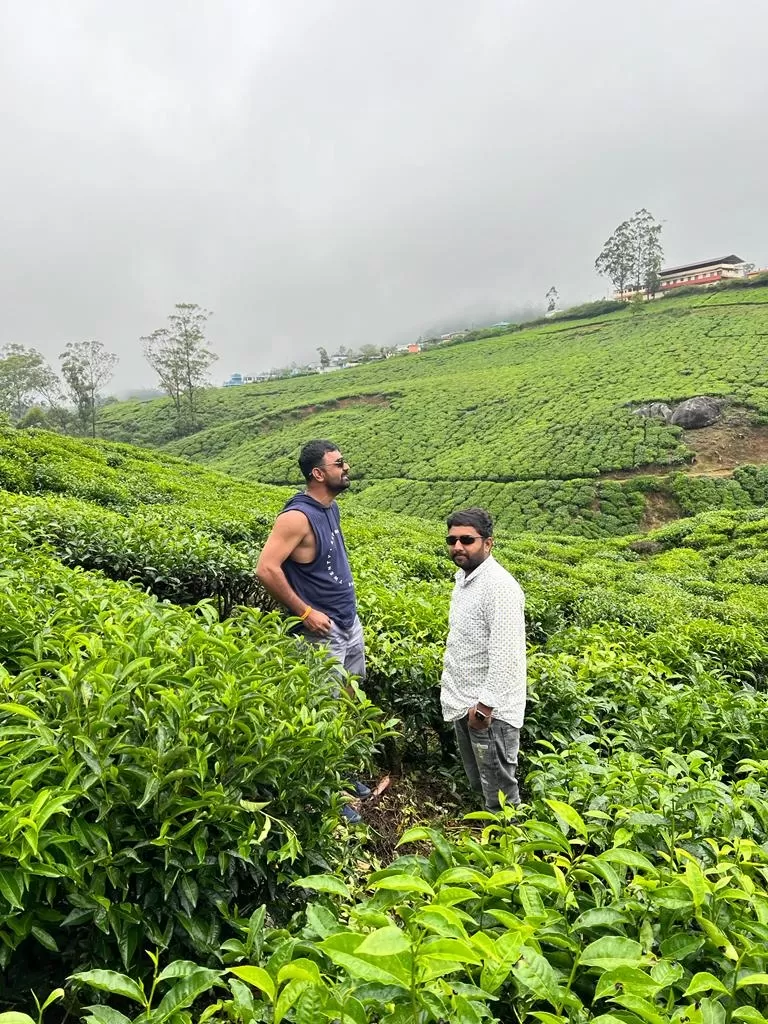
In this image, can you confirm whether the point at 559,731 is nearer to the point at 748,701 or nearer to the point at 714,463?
the point at 748,701

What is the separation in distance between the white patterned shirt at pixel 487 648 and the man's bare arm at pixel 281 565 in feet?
2.27

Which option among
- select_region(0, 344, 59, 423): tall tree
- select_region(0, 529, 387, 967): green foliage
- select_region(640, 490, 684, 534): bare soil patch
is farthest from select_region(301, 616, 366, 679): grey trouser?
select_region(0, 344, 59, 423): tall tree

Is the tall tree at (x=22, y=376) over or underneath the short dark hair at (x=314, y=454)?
over

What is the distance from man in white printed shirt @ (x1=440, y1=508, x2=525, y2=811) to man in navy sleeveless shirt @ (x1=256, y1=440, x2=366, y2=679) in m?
0.59

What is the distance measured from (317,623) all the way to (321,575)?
1.02 feet

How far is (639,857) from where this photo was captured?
1.40 metres

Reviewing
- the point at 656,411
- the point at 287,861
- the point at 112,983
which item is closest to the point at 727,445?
the point at 656,411

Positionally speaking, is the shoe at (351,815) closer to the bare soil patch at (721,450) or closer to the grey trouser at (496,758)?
the grey trouser at (496,758)

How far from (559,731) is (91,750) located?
2.67 meters

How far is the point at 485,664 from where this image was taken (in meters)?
2.99

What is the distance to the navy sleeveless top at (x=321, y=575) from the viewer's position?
3.22 meters

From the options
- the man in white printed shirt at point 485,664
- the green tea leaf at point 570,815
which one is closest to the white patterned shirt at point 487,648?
the man in white printed shirt at point 485,664

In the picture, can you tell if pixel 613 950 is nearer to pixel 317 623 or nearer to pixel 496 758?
pixel 496 758

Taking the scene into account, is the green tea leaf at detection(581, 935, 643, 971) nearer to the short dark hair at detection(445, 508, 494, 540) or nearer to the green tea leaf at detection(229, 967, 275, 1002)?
the green tea leaf at detection(229, 967, 275, 1002)
